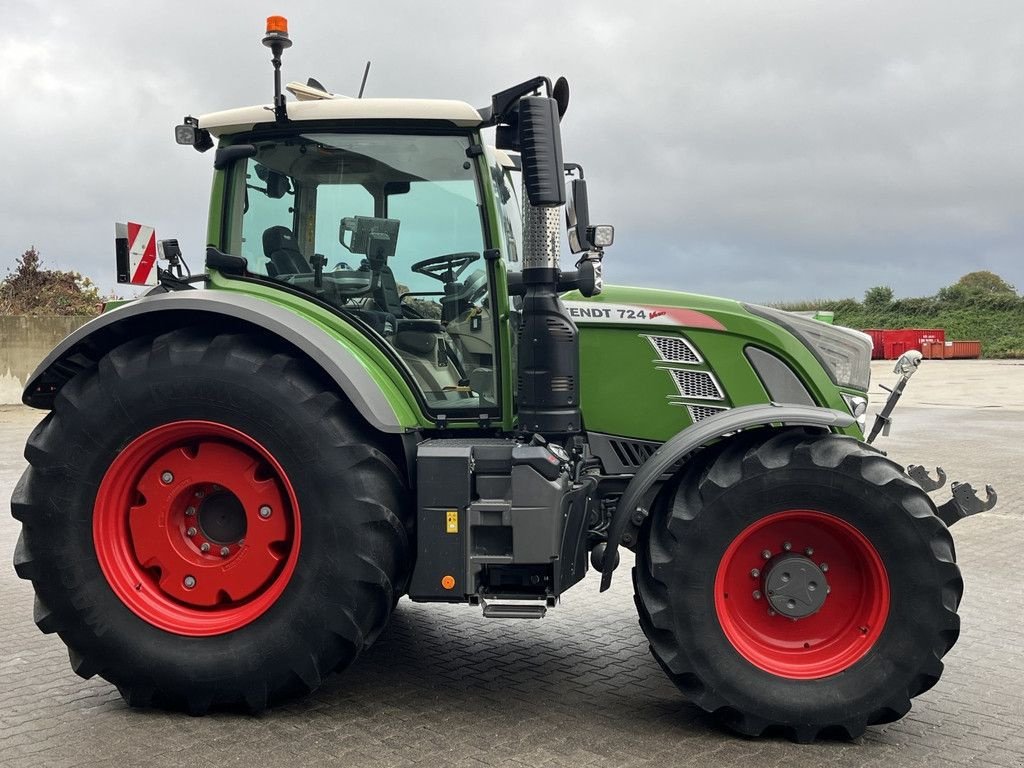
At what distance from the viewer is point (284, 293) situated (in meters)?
4.58

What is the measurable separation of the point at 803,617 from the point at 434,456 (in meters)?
1.74

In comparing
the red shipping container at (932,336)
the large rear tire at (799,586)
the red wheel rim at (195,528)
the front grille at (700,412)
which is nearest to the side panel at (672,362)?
the front grille at (700,412)

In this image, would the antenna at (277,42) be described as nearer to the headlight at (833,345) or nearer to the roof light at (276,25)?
the roof light at (276,25)

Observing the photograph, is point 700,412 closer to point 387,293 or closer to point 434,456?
point 434,456

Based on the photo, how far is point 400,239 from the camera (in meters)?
4.53

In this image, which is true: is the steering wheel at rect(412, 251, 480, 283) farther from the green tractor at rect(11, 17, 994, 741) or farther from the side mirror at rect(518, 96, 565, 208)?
the side mirror at rect(518, 96, 565, 208)

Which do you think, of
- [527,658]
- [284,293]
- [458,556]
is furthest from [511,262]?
[527,658]

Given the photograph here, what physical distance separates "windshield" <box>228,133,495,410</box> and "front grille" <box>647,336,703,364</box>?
2.72 feet

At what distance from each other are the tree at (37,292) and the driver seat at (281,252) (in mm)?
22136

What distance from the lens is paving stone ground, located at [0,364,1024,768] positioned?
12.5 feet

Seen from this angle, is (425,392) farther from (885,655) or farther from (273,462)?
(885,655)

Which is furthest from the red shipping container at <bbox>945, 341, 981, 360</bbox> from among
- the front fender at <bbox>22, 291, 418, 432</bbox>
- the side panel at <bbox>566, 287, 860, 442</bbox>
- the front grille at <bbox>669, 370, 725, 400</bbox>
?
the front fender at <bbox>22, 291, 418, 432</bbox>

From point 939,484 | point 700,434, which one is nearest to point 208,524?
point 700,434

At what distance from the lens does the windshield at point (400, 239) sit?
4508mm
